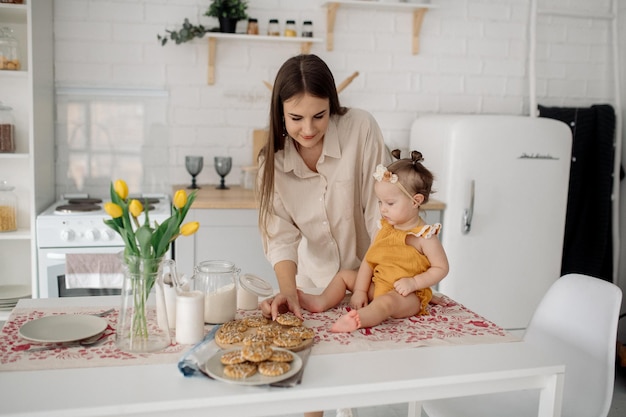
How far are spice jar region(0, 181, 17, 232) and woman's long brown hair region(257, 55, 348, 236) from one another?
1.77 metres

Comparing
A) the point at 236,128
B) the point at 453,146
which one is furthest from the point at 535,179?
the point at 236,128

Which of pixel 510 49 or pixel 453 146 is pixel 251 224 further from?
pixel 510 49

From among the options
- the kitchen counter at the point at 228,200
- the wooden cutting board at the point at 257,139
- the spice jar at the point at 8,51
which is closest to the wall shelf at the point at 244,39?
the wooden cutting board at the point at 257,139

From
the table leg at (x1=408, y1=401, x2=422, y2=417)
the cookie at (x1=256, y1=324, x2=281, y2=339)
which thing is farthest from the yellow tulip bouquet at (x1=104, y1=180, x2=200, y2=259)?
the table leg at (x1=408, y1=401, x2=422, y2=417)

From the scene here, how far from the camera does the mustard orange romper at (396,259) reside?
179cm

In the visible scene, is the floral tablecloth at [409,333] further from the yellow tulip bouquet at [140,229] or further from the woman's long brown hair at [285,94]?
Answer: the woman's long brown hair at [285,94]

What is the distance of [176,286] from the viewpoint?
1.57 m

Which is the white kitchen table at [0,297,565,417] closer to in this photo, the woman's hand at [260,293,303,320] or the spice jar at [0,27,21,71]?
the woman's hand at [260,293,303,320]

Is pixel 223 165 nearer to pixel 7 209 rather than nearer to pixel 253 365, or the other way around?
pixel 7 209

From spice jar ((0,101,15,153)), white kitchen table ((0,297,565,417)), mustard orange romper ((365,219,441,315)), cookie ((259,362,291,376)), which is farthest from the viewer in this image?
spice jar ((0,101,15,153))

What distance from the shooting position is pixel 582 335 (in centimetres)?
194

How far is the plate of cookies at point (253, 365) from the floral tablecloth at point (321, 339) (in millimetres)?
112

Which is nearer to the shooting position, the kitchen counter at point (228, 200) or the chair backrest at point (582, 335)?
the chair backrest at point (582, 335)

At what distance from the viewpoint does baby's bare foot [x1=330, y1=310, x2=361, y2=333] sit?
163 centimetres
